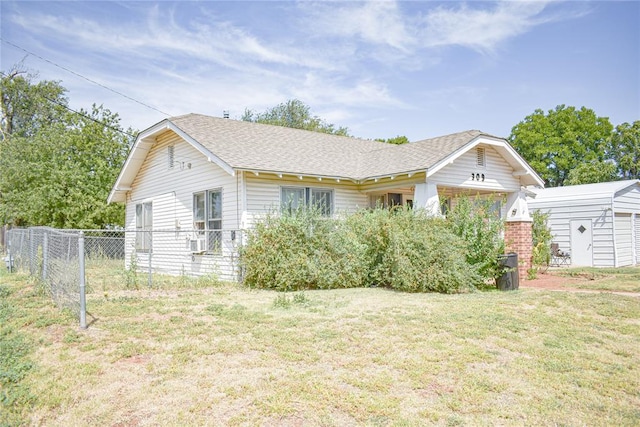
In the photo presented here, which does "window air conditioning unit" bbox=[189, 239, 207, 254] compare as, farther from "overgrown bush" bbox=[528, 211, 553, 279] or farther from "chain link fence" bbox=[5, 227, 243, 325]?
"overgrown bush" bbox=[528, 211, 553, 279]

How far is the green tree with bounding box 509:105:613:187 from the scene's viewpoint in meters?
44.0

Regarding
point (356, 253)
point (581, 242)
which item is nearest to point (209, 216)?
point (356, 253)

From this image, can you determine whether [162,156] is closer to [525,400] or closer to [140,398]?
[140,398]

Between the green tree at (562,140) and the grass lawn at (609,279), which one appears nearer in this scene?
the grass lawn at (609,279)

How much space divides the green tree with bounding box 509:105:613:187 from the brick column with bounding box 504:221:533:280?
3549 cm

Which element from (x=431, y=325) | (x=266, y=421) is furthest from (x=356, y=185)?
Result: (x=266, y=421)

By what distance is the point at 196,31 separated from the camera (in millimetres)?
17188

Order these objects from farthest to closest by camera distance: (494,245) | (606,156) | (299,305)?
1. (606,156)
2. (494,245)
3. (299,305)

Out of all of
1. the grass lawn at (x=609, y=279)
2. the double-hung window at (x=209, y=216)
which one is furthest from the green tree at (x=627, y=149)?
the double-hung window at (x=209, y=216)

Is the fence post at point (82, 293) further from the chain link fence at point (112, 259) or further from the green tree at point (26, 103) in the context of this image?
the green tree at point (26, 103)

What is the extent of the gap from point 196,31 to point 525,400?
56.5 feet

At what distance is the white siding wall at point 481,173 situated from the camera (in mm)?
13867

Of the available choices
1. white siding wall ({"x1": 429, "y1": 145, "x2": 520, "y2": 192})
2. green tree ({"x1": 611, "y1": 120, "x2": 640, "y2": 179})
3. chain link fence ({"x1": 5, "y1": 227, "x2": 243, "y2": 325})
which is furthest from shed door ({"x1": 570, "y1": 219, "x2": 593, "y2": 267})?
green tree ({"x1": 611, "y1": 120, "x2": 640, "y2": 179})

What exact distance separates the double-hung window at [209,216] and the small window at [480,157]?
28.4 feet
